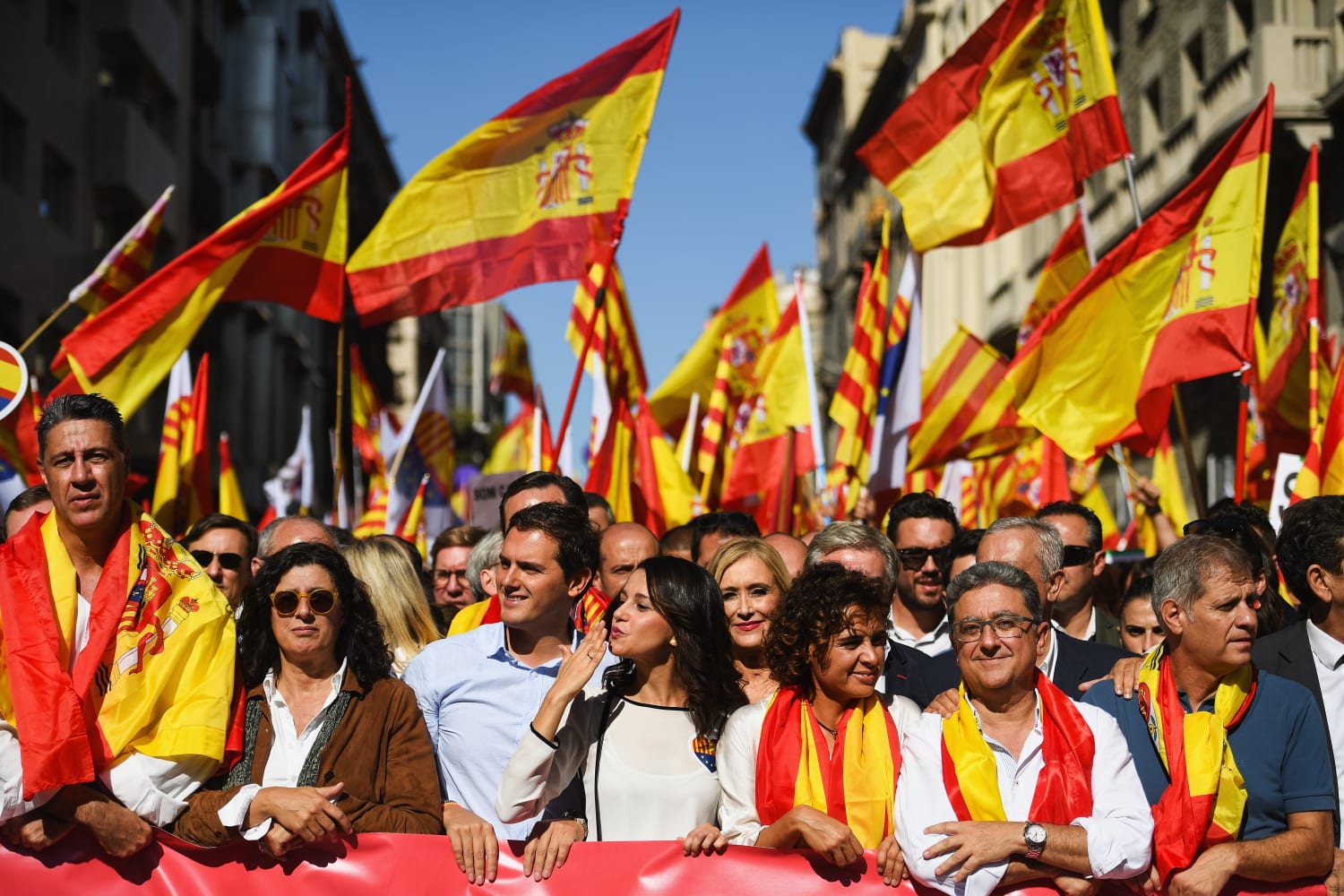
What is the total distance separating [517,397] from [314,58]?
3241 centimetres

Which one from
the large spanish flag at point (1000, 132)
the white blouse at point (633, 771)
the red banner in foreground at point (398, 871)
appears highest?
the large spanish flag at point (1000, 132)

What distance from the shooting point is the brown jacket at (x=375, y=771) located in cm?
421

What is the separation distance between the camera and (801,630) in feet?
14.1

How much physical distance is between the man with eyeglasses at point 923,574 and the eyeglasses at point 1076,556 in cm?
47

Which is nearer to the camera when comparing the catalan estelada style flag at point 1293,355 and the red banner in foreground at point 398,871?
the red banner in foreground at point 398,871

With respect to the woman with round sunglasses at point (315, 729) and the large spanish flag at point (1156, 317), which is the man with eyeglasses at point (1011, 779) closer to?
the woman with round sunglasses at point (315, 729)

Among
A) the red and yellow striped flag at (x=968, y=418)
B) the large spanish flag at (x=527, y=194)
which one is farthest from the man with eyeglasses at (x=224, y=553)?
the red and yellow striped flag at (x=968, y=418)

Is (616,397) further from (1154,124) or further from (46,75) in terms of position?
(1154,124)

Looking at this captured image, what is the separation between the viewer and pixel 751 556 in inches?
202

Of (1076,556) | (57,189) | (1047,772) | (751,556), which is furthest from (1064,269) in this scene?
(57,189)

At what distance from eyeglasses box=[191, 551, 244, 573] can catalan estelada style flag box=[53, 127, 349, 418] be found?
1361mm

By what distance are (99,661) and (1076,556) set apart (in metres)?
3.63

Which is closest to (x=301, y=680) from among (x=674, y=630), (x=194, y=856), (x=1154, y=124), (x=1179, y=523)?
(x=194, y=856)

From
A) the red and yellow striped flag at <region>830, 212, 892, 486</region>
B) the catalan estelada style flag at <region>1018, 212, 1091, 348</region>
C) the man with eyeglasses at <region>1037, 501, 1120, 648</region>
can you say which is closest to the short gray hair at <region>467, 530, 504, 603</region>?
the man with eyeglasses at <region>1037, 501, 1120, 648</region>
